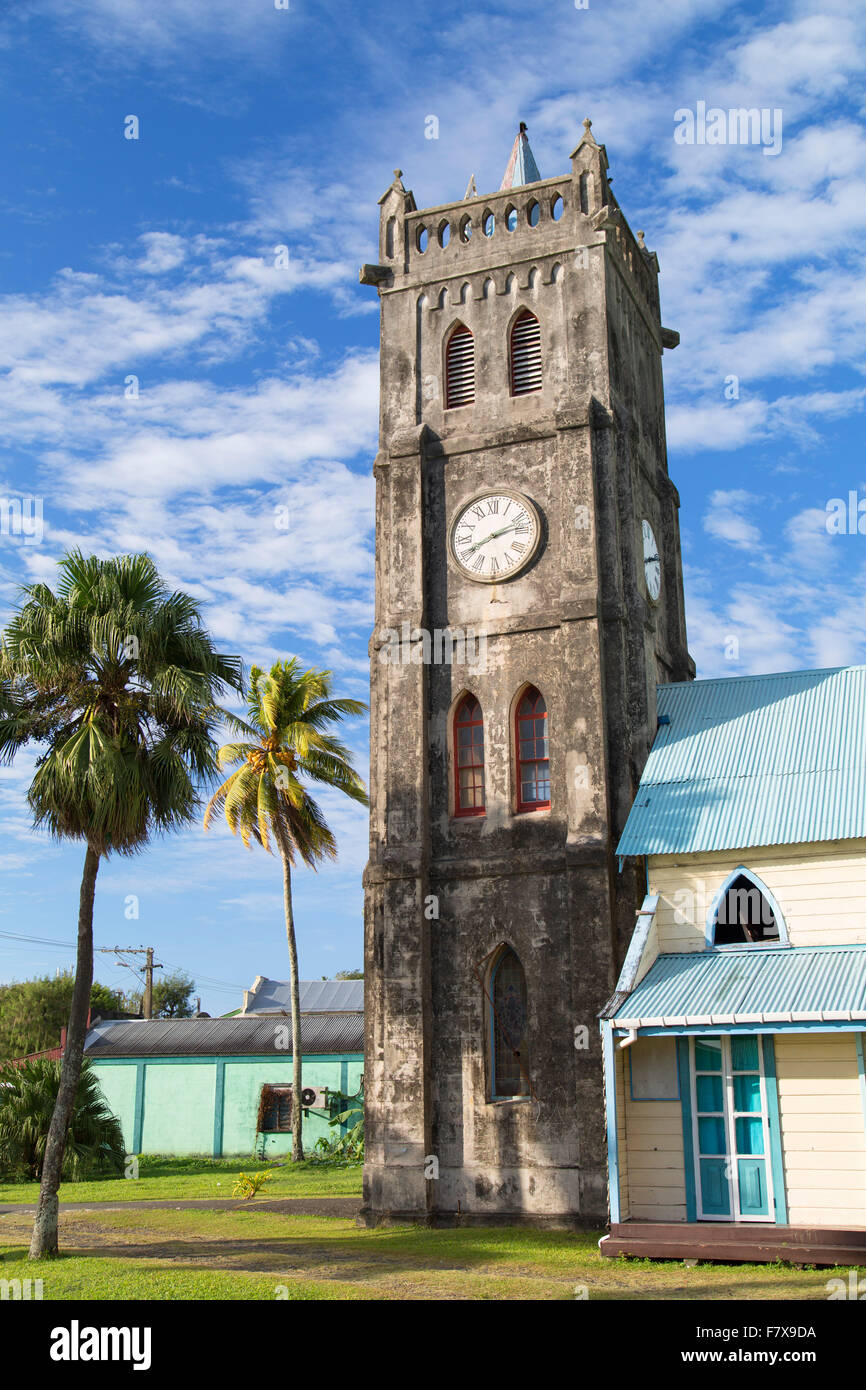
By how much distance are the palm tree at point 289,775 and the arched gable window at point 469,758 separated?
35.6 ft

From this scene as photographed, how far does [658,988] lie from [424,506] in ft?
31.2

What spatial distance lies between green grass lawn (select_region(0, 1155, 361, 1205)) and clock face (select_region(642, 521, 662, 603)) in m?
12.7

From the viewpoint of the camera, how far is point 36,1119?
28.2 meters

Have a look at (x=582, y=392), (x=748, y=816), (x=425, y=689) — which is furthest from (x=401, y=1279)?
(x=582, y=392)

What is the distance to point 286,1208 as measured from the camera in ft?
73.9

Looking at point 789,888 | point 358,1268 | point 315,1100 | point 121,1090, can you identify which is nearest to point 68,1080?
point 358,1268

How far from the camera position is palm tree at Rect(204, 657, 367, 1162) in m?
31.9

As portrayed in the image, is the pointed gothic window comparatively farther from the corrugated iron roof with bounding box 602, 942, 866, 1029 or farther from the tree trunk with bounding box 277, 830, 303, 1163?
the tree trunk with bounding box 277, 830, 303, 1163

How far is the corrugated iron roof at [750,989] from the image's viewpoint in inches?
610

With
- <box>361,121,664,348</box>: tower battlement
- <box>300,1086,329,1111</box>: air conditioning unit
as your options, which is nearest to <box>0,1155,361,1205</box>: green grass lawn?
<box>300,1086,329,1111</box>: air conditioning unit

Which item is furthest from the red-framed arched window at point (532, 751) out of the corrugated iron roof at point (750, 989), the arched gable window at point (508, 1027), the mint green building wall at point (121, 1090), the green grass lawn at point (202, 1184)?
the mint green building wall at point (121, 1090)

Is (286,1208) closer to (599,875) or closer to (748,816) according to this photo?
(599,875)

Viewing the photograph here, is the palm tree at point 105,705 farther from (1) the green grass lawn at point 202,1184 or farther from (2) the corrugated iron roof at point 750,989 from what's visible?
(1) the green grass lawn at point 202,1184

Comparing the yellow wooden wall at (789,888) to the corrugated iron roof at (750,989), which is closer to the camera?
the corrugated iron roof at (750,989)
